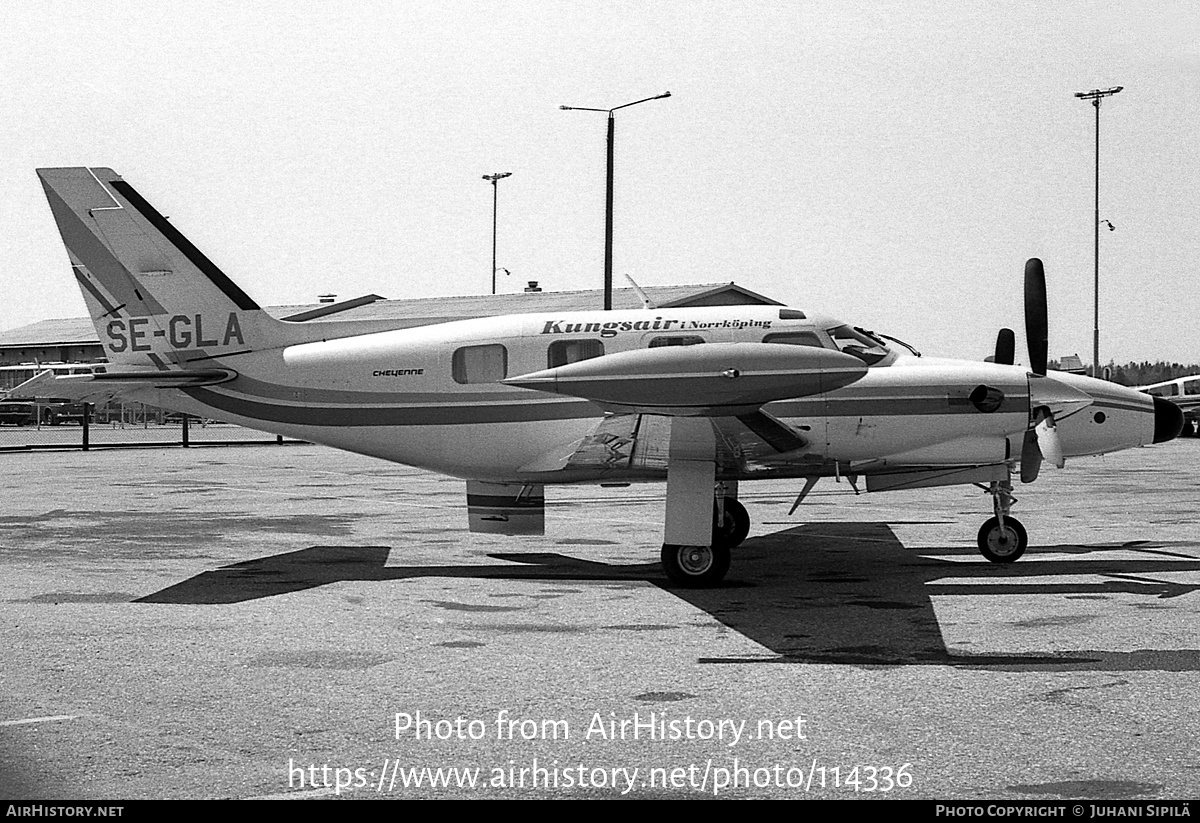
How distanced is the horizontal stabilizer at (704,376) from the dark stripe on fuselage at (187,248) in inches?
245

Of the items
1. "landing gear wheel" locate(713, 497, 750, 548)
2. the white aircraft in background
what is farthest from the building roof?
"landing gear wheel" locate(713, 497, 750, 548)

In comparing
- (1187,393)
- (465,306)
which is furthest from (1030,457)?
(465,306)

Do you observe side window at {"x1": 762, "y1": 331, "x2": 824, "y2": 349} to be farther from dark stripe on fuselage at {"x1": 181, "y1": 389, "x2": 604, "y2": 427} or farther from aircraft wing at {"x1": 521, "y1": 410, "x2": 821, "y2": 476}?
dark stripe on fuselage at {"x1": 181, "y1": 389, "x2": 604, "y2": 427}

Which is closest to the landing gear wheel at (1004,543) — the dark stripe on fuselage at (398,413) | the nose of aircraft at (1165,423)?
the nose of aircraft at (1165,423)

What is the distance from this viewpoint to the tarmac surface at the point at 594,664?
609 centimetres

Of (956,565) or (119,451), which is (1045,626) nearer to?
(956,565)

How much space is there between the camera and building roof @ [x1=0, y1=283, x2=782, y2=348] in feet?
186

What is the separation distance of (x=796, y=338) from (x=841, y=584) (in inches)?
104

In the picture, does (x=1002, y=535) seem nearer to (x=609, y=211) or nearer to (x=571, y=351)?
(x=571, y=351)

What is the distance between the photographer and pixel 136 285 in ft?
49.1

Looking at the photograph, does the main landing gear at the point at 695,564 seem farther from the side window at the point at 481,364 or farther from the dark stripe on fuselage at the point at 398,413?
the side window at the point at 481,364

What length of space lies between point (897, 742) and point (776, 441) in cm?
622

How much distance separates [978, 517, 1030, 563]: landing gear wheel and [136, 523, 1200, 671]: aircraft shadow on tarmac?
0.16 m
